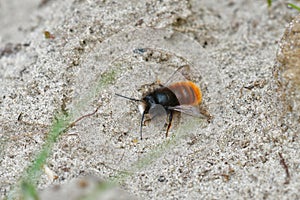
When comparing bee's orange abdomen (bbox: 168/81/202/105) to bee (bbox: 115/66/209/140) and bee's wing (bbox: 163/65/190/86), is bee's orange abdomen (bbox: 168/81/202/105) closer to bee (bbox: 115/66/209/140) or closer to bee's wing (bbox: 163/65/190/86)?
bee (bbox: 115/66/209/140)

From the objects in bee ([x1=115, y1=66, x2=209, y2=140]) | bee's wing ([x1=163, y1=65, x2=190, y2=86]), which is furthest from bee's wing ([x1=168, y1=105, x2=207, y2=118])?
bee's wing ([x1=163, y1=65, x2=190, y2=86])

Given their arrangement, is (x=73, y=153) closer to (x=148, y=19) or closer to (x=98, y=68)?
(x=98, y=68)

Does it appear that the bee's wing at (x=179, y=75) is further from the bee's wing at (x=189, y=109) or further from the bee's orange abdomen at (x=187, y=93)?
the bee's wing at (x=189, y=109)

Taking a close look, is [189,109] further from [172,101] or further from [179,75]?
[179,75]

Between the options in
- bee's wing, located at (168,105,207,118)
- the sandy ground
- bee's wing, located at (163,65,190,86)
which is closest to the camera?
the sandy ground

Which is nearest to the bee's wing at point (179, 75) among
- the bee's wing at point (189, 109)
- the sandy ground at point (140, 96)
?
the sandy ground at point (140, 96)

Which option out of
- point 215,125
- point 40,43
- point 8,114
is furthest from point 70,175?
point 40,43

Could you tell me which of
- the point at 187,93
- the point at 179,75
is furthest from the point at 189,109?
the point at 179,75
